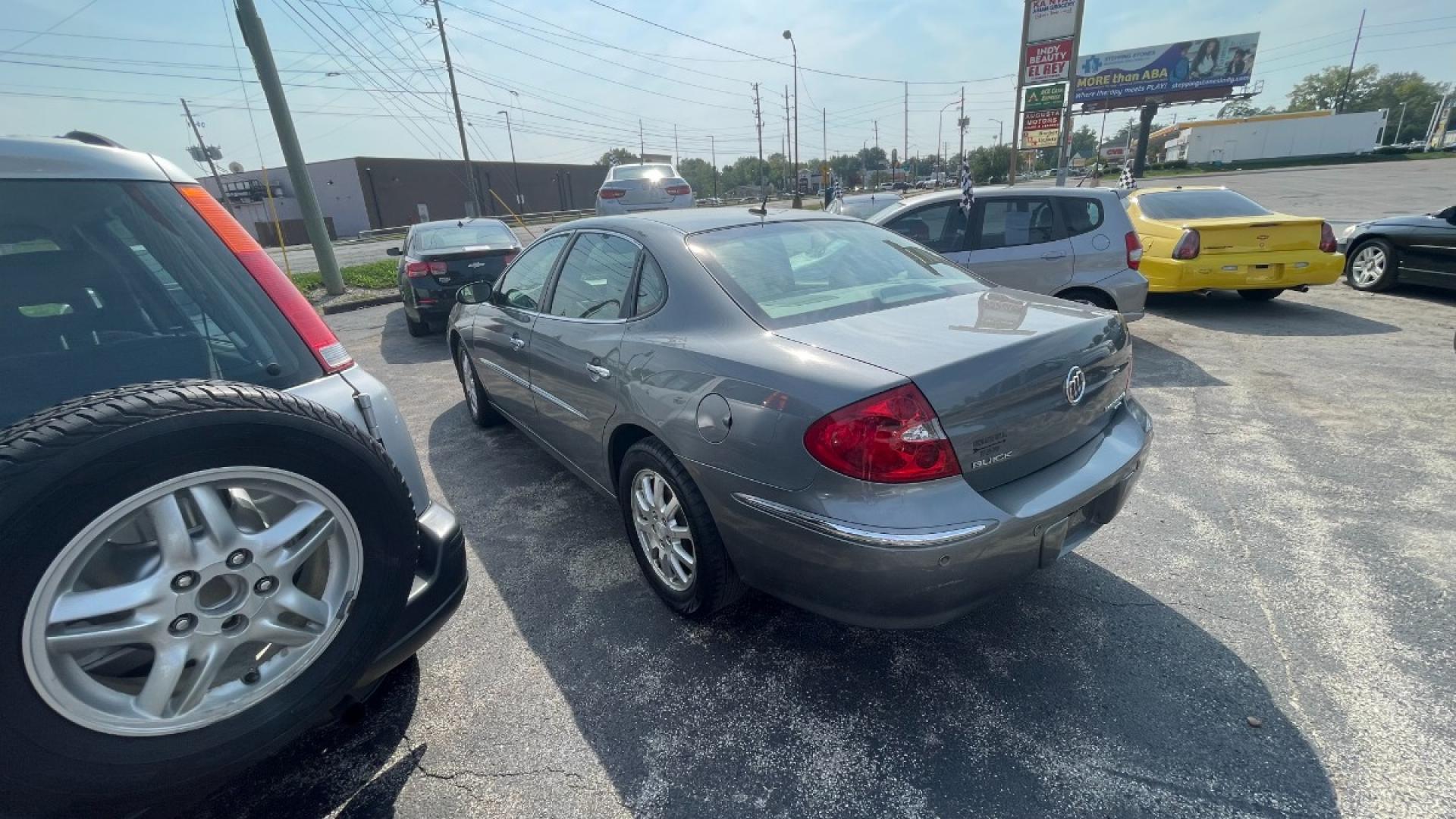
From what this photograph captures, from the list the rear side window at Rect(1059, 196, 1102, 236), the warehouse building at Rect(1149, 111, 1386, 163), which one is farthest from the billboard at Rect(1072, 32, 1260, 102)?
the rear side window at Rect(1059, 196, 1102, 236)

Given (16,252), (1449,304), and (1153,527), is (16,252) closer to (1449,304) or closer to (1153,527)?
(1153,527)

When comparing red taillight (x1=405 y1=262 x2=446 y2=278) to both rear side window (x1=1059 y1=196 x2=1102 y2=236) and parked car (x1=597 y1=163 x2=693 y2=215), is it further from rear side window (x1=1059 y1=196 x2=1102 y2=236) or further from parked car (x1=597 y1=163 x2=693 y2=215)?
rear side window (x1=1059 y1=196 x2=1102 y2=236)

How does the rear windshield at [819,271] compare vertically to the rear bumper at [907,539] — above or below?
above

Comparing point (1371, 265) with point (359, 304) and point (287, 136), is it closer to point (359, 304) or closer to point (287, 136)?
Answer: point (359, 304)

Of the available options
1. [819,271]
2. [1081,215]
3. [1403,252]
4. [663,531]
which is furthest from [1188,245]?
[663,531]

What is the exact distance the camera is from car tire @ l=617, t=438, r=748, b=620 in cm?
246

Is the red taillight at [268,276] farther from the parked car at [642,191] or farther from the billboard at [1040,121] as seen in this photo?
the billboard at [1040,121]

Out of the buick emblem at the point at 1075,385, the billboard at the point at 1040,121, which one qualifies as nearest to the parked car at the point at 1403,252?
the buick emblem at the point at 1075,385

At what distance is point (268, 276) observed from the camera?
199 cm

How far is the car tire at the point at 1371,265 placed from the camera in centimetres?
800

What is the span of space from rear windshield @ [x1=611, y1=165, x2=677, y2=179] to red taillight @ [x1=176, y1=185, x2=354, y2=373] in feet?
43.5

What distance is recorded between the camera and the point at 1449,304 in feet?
24.9

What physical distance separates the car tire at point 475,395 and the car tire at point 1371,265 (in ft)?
33.6

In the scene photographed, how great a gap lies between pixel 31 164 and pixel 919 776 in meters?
2.89
